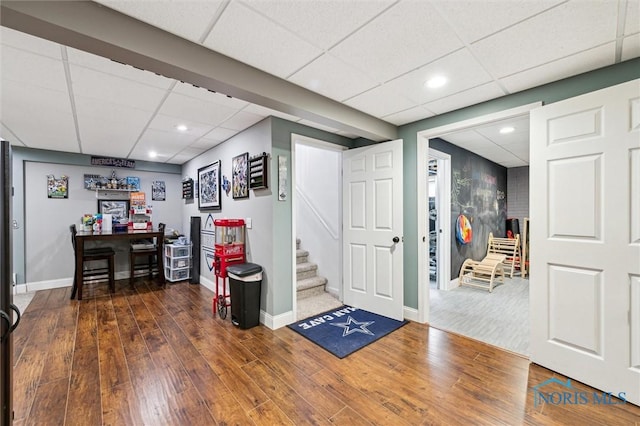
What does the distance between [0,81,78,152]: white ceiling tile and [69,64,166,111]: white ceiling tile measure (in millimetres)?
286

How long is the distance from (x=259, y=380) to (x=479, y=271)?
14.0 ft

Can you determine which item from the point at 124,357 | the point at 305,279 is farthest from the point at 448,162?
the point at 124,357

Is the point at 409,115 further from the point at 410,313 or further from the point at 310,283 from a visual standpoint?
the point at 310,283

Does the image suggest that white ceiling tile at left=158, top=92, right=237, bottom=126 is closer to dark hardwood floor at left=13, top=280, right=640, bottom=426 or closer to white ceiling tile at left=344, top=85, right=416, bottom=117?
white ceiling tile at left=344, top=85, right=416, bottom=117

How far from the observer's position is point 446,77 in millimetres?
2186

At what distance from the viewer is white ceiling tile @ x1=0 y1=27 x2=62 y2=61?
1622 millimetres

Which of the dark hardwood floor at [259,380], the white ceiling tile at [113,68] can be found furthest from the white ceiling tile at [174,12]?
the dark hardwood floor at [259,380]

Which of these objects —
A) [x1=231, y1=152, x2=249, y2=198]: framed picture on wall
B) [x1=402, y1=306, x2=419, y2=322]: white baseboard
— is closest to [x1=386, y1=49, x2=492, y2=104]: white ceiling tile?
[x1=231, y1=152, x2=249, y2=198]: framed picture on wall

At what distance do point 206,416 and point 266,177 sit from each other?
7.07 feet

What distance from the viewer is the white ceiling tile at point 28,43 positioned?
5.32ft

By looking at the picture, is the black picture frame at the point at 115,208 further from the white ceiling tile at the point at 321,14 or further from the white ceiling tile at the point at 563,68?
the white ceiling tile at the point at 563,68

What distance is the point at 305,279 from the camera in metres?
4.35

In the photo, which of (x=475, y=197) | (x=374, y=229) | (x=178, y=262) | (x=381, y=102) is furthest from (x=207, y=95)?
(x=475, y=197)

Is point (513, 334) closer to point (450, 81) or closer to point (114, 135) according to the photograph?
point (450, 81)
